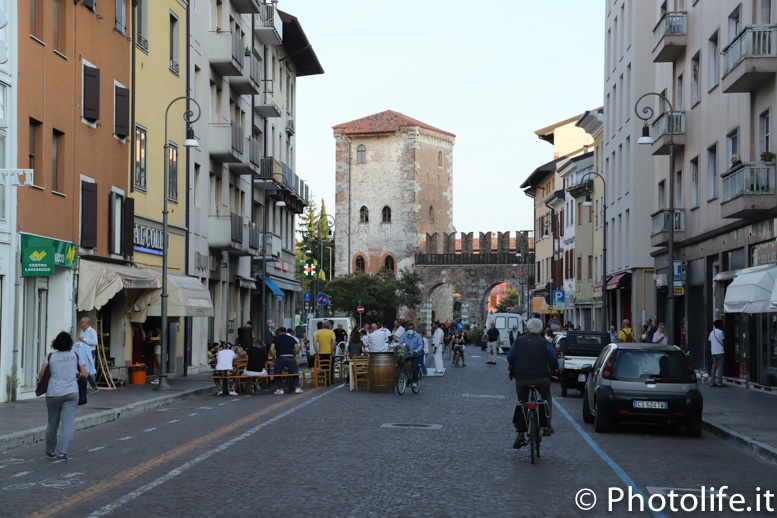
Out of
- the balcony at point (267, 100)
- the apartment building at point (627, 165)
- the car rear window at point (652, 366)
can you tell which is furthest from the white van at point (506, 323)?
the car rear window at point (652, 366)

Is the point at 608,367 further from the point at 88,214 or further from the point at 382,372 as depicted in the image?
the point at 88,214

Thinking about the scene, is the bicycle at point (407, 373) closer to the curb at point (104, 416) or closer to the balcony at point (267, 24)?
the curb at point (104, 416)

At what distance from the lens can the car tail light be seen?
55.7 ft

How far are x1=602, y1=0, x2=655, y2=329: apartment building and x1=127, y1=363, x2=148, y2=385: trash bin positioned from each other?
23.0 meters

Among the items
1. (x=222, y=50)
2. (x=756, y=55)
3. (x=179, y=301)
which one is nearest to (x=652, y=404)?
(x=756, y=55)

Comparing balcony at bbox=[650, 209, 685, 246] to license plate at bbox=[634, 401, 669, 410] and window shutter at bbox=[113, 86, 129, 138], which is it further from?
license plate at bbox=[634, 401, 669, 410]

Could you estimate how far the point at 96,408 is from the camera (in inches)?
781

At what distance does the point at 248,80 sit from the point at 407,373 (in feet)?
65.3

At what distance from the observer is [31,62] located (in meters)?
22.4

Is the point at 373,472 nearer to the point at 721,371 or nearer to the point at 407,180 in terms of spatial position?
the point at 721,371

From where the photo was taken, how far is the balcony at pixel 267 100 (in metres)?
47.8

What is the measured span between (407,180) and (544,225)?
19.1m

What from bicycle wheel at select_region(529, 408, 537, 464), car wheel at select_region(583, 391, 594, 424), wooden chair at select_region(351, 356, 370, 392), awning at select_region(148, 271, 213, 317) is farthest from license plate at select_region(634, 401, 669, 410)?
awning at select_region(148, 271, 213, 317)

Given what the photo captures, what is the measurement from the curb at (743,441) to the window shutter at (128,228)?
52.9 ft
